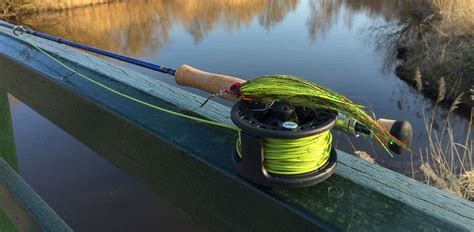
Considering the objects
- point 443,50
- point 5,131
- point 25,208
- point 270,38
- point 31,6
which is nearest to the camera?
point 25,208

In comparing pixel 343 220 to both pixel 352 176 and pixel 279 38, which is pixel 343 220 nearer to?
pixel 352 176

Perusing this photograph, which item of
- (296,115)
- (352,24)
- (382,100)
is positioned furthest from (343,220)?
(352,24)

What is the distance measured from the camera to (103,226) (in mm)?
5125

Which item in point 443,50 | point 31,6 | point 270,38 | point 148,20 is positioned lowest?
point 148,20

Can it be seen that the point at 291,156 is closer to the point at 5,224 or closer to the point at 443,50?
the point at 5,224

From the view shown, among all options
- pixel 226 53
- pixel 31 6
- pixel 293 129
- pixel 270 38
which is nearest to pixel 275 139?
pixel 293 129

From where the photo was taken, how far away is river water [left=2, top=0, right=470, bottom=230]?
6008 millimetres

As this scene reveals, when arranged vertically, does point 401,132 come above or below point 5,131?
above

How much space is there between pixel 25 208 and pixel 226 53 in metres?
10.3

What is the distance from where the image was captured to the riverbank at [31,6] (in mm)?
16594

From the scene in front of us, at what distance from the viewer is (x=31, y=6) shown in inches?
681

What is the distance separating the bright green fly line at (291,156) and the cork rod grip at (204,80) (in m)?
0.48

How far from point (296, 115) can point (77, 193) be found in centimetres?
542

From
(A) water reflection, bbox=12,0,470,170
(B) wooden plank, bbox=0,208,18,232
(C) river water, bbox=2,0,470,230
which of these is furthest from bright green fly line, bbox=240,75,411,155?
(A) water reflection, bbox=12,0,470,170
